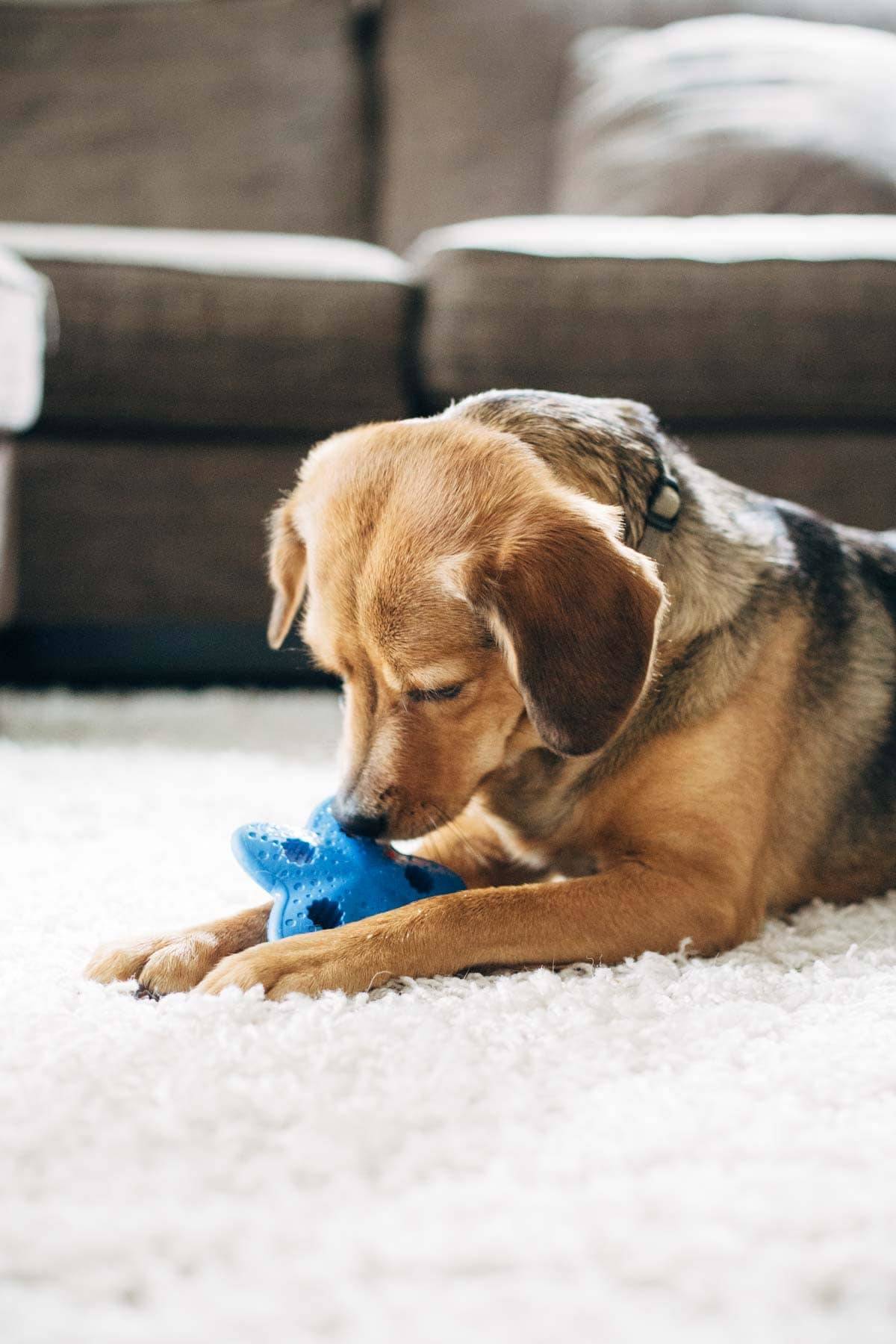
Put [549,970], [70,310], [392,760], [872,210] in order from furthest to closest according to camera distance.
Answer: [872,210]
[70,310]
[392,760]
[549,970]

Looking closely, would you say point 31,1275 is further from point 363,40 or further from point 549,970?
point 363,40

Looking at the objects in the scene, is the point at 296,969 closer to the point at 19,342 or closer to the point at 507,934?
the point at 507,934

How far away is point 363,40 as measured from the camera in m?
4.74

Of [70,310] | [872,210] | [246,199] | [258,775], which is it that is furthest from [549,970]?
[246,199]

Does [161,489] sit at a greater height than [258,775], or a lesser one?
greater

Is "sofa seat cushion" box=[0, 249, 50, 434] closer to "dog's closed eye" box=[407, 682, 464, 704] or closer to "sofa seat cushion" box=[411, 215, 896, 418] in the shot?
"sofa seat cushion" box=[411, 215, 896, 418]

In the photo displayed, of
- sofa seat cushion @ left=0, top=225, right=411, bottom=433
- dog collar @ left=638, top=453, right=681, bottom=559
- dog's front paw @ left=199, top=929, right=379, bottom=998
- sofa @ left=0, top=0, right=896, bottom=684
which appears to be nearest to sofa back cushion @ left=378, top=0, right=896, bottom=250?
sofa @ left=0, top=0, right=896, bottom=684

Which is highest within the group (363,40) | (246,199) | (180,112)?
(363,40)

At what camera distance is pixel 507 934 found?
4.54 ft

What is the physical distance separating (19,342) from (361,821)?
158 cm

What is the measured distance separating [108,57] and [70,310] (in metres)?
2.11

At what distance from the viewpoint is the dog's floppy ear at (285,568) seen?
1912 millimetres

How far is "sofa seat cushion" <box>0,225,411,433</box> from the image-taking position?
3002mm

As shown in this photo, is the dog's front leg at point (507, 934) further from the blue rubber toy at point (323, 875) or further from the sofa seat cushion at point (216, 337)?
the sofa seat cushion at point (216, 337)
